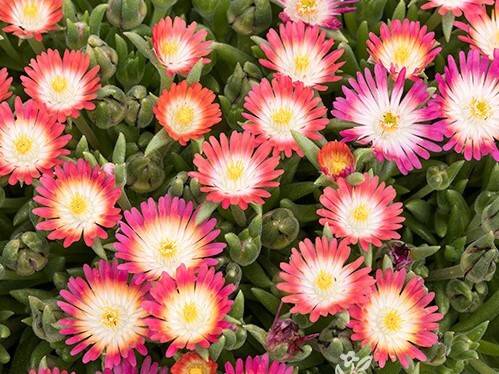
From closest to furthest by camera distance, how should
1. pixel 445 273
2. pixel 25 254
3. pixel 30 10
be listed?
pixel 25 254, pixel 445 273, pixel 30 10

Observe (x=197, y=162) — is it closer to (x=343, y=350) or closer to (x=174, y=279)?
(x=174, y=279)

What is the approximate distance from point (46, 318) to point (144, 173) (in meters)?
0.31

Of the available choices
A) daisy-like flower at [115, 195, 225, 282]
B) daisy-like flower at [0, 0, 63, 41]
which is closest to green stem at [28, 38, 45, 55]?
daisy-like flower at [0, 0, 63, 41]

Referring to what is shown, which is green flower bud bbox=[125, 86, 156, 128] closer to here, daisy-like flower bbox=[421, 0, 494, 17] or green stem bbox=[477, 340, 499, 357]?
daisy-like flower bbox=[421, 0, 494, 17]

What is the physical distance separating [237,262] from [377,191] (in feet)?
0.90

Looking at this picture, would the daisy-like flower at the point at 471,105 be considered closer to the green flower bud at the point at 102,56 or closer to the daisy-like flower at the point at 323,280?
the daisy-like flower at the point at 323,280

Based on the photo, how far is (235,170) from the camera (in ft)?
4.30

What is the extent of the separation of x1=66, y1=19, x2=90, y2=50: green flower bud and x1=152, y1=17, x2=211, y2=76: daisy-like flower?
0.16 metres

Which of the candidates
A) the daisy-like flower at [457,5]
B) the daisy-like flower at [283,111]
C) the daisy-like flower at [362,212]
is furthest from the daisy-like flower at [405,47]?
the daisy-like flower at [362,212]

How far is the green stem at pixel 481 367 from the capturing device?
1.38 meters

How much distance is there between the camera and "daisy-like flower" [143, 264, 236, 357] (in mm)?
1183

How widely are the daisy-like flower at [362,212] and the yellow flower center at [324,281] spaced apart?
8 cm

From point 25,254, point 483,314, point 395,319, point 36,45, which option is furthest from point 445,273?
point 36,45

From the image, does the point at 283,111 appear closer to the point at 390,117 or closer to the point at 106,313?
the point at 390,117
